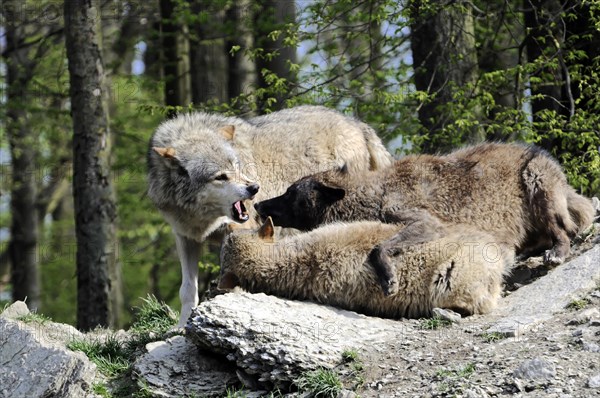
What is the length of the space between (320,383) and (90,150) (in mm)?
8855

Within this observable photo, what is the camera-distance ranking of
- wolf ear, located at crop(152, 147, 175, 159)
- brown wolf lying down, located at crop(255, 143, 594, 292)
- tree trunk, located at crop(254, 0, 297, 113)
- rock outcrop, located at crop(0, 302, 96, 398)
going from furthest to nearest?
tree trunk, located at crop(254, 0, 297, 113) < wolf ear, located at crop(152, 147, 175, 159) < brown wolf lying down, located at crop(255, 143, 594, 292) < rock outcrop, located at crop(0, 302, 96, 398)

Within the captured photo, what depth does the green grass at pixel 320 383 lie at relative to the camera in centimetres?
682

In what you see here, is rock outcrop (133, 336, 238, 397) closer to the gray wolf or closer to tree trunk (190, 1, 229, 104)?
the gray wolf

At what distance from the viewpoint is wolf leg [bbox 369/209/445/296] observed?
7883 millimetres

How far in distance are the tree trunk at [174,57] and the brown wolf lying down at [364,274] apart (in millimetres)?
9887

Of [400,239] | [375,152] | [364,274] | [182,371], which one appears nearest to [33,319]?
[182,371]

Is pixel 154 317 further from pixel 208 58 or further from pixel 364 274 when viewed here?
pixel 208 58

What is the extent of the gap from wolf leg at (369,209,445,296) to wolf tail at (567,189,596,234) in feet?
6.10

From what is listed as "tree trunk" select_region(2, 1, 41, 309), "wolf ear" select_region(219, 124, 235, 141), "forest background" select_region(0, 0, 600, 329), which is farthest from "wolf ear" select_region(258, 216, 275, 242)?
"tree trunk" select_region(2, 1, 41, 309)

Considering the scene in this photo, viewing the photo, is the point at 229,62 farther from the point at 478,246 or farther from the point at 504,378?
the point at 504,378

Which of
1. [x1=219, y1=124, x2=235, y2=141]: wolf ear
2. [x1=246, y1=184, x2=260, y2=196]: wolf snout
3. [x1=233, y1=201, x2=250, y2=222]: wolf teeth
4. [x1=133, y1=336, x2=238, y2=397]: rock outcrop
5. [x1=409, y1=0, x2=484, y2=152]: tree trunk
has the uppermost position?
[x1=409, y1=0, x2=484, y2=152]: tree trunk

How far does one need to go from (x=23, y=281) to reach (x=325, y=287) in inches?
706

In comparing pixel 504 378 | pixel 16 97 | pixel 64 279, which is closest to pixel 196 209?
pixel 504 378

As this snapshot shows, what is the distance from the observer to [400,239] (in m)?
8.20
